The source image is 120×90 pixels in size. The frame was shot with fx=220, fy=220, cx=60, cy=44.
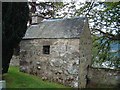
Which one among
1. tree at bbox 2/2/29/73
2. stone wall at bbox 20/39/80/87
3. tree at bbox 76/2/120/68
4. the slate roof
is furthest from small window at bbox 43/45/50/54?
tree at bbox 2/2/29/73

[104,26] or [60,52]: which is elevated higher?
[104,26]

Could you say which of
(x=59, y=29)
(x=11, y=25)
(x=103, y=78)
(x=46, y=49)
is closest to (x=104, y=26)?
(x=59, y=29)

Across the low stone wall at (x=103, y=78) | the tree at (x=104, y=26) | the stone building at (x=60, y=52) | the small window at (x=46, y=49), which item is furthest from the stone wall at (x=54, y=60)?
the tree at (x=104, y=26)

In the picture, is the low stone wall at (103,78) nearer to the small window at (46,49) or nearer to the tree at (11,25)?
the small window at (46,49)

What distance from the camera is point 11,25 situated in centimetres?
1159

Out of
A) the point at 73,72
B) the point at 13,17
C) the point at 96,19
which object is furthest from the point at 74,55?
the point at 13,17

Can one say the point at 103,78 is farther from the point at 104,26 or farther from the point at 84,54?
the point at 104,26

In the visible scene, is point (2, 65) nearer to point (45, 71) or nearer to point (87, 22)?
point (45, 71)

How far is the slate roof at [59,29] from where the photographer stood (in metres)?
15.8

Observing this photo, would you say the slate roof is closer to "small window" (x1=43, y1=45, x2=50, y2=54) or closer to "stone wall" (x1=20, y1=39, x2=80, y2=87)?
"stone wall" (x1=20, y1=39, x2=80, y2=87)

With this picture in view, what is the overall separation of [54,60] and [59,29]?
8.15 feet

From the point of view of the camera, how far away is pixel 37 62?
16.7 m

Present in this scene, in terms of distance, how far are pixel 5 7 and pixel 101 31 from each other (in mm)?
7976

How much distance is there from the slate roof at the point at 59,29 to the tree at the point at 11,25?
419cm
